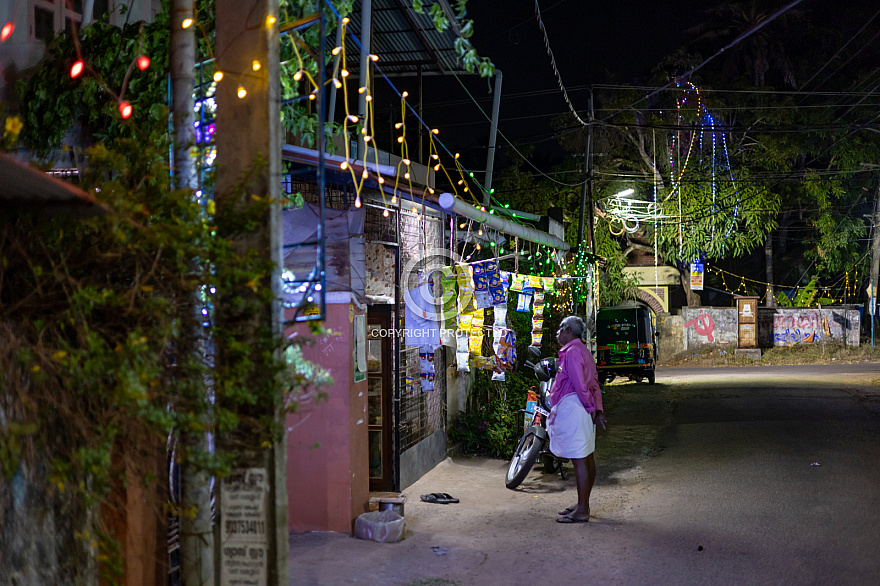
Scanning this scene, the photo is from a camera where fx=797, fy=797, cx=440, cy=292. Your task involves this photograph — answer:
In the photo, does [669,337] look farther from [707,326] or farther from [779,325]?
[779,325]

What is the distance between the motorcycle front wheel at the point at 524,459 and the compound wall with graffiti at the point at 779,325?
2873 cm

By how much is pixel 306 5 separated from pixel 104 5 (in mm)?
3776

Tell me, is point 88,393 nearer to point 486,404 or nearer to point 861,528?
point 861,528

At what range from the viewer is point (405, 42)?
12.4 meters

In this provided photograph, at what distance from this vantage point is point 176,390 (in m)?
3.72

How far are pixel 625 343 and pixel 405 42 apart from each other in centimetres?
1627

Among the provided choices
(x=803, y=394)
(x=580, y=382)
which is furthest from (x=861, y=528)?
(x=803, y=394)

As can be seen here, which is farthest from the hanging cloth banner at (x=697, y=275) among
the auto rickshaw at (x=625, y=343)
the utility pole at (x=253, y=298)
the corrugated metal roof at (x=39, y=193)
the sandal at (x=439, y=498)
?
the corrugated metal roof at (x=39, y=193)

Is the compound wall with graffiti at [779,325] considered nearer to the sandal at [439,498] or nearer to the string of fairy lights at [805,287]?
the string of fairy lights at [805,287]

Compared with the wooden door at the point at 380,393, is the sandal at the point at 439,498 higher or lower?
lower

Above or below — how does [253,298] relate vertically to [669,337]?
above

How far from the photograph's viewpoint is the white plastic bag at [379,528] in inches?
293

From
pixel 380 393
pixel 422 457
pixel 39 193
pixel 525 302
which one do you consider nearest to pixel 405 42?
pixel 525 302

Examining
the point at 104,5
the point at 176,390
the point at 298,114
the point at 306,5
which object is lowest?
the point at 176,390
